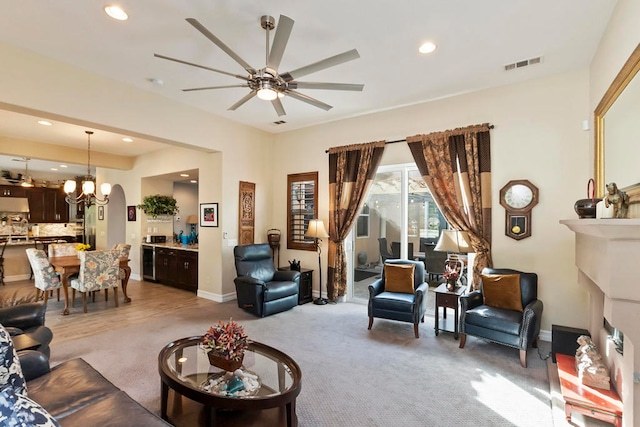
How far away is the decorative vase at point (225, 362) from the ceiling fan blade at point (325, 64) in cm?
229

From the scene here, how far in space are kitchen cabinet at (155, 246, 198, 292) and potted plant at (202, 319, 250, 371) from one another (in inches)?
169

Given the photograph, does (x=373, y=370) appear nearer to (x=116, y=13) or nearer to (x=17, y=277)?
(x=116, y=13)

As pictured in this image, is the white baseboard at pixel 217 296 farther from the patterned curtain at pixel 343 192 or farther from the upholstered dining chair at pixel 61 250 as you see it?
the upholstered dining chair at pixel 61 250

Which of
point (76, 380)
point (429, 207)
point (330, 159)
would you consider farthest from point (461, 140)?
point (76, 380)

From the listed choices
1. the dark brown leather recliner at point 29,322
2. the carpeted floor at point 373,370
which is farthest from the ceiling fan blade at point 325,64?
the dark brown leather recliner at point 29,322

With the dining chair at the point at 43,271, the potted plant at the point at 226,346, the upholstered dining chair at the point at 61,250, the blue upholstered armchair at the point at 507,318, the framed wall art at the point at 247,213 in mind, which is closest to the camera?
the potted plant at the point at 226,346

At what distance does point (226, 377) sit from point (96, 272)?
388 centimetres

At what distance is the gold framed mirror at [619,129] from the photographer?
213 cm

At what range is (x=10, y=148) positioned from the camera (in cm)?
577

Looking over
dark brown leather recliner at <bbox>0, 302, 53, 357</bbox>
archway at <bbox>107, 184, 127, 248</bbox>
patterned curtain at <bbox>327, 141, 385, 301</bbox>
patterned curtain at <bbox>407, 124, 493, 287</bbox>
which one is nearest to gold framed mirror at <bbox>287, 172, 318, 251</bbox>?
patterned curtain at <bbox>327, 141, 385, 301</bbox>

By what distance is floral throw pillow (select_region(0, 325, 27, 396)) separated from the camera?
1.60 metres

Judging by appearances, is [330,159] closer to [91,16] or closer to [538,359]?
[91,16]

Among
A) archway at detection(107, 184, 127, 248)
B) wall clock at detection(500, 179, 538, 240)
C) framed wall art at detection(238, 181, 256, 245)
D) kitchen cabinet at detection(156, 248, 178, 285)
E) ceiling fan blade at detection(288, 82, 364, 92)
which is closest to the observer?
ceiling fan blade at detection(288, 82, 364, 92)

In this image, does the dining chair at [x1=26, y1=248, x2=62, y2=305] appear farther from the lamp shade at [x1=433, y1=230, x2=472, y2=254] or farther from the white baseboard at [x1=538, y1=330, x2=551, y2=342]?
the white baseboard at [x1=538, y1=330, x2=551, y2=342]
